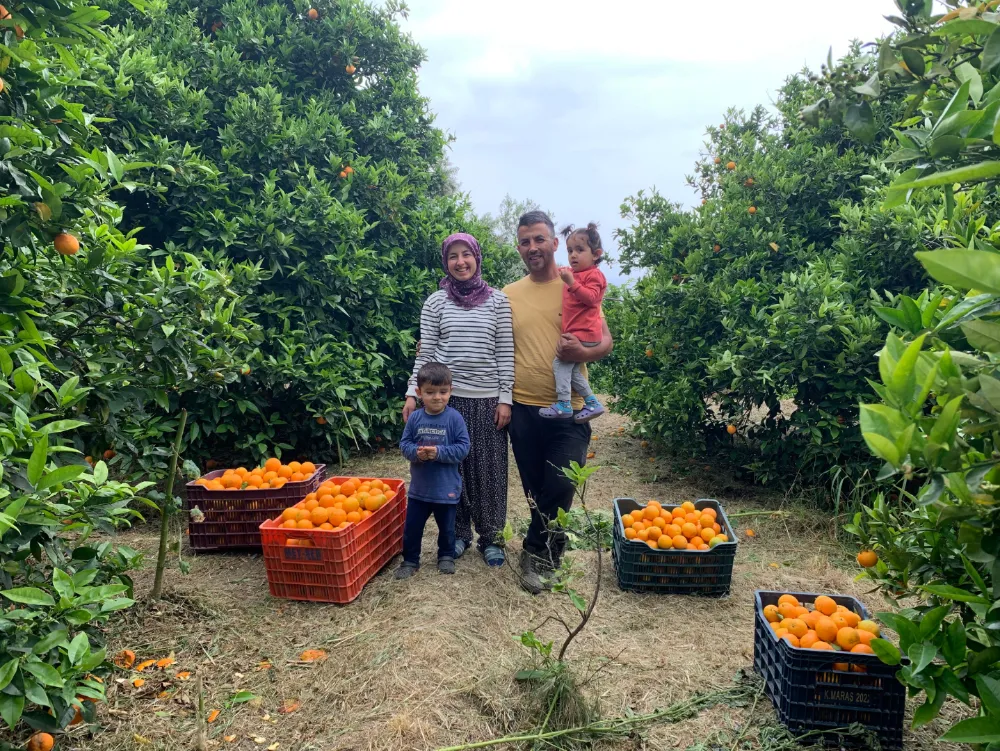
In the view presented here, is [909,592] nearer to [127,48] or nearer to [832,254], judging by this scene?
[832,254]

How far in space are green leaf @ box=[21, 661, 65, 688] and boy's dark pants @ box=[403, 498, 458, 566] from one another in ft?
7.04

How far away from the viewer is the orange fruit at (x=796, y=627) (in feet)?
8.70

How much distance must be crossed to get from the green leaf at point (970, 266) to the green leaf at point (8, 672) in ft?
7.50

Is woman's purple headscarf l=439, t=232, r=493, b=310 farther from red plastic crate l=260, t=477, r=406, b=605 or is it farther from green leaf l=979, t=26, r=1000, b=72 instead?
green leaf l=979, t=26, r=1000, b=72

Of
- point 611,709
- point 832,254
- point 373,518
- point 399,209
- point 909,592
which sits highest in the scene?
point 399,209

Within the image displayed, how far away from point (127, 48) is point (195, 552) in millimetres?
4081

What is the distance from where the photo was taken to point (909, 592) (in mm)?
1986

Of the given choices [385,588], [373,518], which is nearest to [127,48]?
[373,518]

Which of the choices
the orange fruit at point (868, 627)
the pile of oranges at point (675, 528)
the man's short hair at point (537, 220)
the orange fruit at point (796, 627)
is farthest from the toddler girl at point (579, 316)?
the orange fruit at point (868, 627)

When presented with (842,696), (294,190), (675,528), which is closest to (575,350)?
(675,528)

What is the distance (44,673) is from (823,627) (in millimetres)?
2704

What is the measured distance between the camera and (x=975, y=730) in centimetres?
125

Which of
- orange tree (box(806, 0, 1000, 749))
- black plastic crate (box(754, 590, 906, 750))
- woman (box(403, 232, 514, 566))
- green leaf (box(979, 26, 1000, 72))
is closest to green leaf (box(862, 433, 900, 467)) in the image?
orange tree (box(806, 0, 1000, 749))

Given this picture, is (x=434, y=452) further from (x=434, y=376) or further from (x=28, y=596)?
(x=28, y=596)
